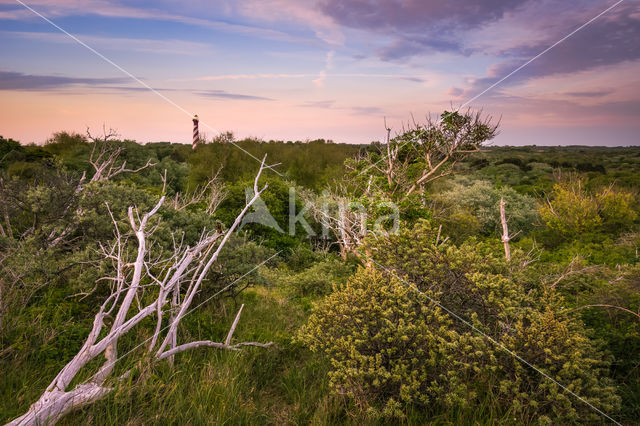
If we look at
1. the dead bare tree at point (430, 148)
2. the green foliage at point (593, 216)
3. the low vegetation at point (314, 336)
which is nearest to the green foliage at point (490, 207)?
the green foliage at point (593, 216)

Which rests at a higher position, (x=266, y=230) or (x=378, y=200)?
(x=378, y=200)

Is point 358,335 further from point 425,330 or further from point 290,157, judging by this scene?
point 290,157

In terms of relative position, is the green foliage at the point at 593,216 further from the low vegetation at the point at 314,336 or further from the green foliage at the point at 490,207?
the low vegetation at the point at 314,336

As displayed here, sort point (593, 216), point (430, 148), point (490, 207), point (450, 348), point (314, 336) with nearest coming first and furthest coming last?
point (450, 348)
point (314, 336)
point (430, 148)
point (593, 216)
point (490, 207)

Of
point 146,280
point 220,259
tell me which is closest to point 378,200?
point 220,259

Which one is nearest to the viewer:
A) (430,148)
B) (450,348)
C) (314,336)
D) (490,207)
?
(450,348)

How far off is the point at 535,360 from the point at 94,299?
6.00 metres

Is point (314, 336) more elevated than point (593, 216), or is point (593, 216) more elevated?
point (314, 336)

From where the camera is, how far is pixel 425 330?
3.98 meters

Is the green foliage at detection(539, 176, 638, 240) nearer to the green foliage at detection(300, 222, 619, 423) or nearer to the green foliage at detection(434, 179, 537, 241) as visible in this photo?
the green foliage at detection(434, 179, 537, 241)

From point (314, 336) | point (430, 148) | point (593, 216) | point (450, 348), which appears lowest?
point (593, 216)

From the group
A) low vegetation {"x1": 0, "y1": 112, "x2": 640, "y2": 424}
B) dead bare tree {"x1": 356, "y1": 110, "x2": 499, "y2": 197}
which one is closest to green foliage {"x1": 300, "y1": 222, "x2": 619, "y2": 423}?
low vegetation {"x1": 0, "y1": 112, "x2": 640, "y2": 424}

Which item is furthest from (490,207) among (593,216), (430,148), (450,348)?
(450,348)

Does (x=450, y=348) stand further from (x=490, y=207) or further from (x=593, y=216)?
(x=490, y=207)
